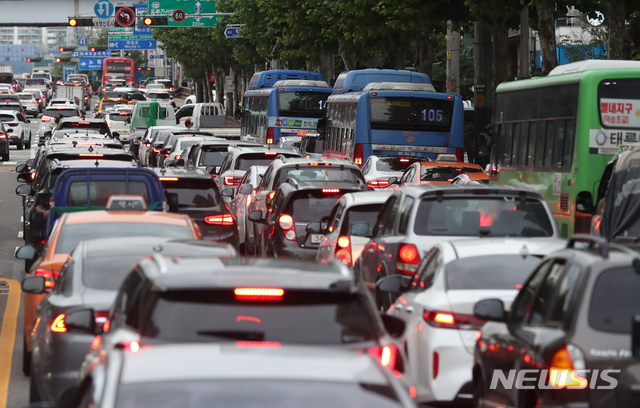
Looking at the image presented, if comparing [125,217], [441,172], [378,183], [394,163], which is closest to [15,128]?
[394,163]

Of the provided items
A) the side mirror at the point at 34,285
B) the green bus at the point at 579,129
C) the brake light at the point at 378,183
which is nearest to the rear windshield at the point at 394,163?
the brake light at the point at 378,183

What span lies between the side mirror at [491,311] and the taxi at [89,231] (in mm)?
4007

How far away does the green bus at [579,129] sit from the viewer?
55.2 feet

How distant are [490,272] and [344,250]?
5.00 m

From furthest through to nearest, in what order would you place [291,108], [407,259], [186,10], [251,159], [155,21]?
1. [186,10]
2. [155,21]
3. [291,108]
4. [251,159]
5. [407,259]

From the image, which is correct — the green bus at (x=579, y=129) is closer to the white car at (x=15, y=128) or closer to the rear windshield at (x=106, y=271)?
the rear windshield at (x=106, y=271)

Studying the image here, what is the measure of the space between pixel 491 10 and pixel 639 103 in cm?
1187

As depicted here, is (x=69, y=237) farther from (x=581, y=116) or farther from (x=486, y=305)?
(x=581, y=116)

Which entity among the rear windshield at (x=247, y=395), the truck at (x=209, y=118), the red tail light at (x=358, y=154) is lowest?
the truck at (x=209, y=118)

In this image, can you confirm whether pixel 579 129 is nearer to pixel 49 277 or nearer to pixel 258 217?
pixel 258 217

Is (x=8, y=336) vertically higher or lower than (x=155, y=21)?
lower

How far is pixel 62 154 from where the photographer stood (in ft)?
61.6

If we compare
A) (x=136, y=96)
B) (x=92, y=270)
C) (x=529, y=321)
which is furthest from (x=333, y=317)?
(x=136, y=96)

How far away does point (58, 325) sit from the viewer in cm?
843
